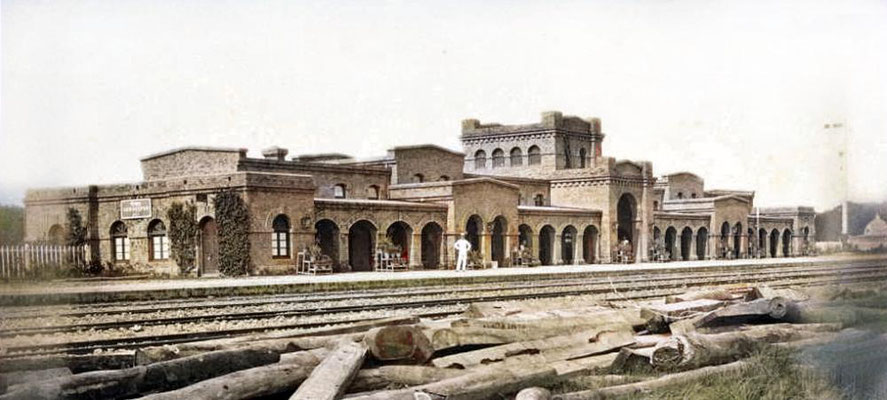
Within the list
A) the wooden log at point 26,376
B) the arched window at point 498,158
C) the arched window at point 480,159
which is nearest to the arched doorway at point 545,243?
the arched window at point 498,158

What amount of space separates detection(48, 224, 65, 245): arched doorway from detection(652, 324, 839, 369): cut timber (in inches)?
231

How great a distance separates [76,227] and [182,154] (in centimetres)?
1833

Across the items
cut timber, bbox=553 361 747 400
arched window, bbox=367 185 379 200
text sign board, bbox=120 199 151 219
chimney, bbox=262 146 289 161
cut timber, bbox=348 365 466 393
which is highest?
chimney, bbox=262 146 289 161

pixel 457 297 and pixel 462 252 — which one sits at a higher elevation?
pixel 462 252


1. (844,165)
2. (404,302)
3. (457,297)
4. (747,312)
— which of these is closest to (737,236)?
(457,297)

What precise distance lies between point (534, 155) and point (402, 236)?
65.5ft

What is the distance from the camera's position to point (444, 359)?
8266mm

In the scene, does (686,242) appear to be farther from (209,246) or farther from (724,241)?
(209,246)

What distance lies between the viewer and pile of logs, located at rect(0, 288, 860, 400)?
6.95 metres

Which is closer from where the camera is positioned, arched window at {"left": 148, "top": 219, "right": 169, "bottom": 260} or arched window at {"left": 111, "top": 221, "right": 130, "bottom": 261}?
arched window at {"left": 111, "top": 221, "right": 130, "bottom": 261}

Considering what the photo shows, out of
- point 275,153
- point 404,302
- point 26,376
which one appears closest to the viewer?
point 26,376

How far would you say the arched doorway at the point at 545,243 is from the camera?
4091 cm

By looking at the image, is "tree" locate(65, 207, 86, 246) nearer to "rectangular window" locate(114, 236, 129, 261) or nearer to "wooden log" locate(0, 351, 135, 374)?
"wooden log" locate(0, 351, 135, 374)

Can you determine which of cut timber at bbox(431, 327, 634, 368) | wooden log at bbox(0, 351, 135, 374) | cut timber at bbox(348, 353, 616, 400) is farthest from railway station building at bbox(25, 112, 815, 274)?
cut timber at bbox(431, 327, 634, 368)
